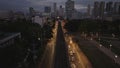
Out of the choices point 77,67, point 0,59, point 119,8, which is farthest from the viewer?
point 119,8

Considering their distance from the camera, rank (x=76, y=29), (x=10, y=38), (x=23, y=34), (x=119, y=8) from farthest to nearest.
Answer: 1. (x=119, y=8)
2. (x=76, y=29)
3. (x=23, y=34)
4. (x=10, y=38)

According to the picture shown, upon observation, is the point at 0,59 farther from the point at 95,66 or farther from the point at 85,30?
the point at 85,30

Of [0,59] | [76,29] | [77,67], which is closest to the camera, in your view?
[0,59]

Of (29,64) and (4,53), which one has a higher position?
(4,53)

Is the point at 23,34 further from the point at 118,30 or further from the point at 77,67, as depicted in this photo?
the point at 118,30

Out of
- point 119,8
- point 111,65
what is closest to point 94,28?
point 111,65

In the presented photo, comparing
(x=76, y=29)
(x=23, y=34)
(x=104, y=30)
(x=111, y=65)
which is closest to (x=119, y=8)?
(x=76, y=29)

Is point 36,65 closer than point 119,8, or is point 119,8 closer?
point 36,65

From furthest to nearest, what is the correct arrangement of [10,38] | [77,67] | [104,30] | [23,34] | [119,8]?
[119,8]
[104,30]
[23,34]
[10,38]
[77,67]

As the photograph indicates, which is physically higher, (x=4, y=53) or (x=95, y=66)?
(x=4, y=53)
